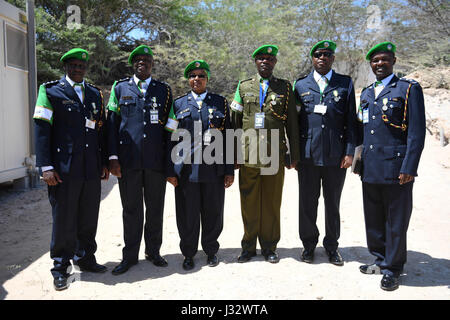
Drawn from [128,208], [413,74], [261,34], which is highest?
[261,34]

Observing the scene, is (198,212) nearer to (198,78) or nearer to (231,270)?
(231,270)

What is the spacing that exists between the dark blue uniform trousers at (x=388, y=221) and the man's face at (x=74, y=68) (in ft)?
9.55

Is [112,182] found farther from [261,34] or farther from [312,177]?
[261,34]

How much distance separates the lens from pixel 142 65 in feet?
12.0

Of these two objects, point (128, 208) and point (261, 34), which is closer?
point (128, 208)

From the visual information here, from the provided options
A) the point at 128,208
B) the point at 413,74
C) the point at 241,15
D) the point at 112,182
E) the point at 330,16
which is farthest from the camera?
the point at 330,16

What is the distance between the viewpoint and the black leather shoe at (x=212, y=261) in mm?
3789

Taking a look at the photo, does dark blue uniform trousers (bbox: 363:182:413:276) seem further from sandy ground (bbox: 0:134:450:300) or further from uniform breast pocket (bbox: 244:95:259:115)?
uniform breast pocket (bbox: 244:95:259:115)

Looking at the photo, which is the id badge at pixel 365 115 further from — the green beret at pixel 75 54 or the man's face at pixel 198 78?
the green beret at pixel 75 54

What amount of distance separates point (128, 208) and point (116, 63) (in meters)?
12.0

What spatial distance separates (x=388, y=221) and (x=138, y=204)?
241 cm
